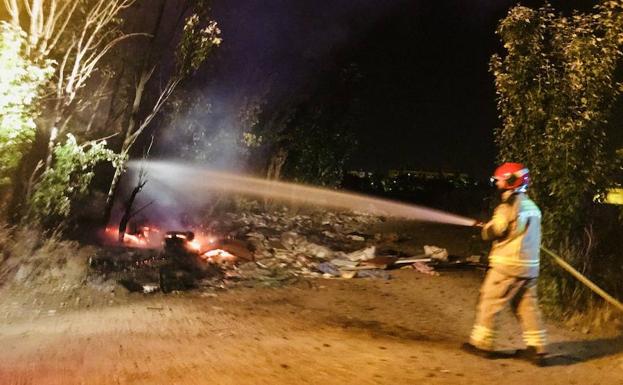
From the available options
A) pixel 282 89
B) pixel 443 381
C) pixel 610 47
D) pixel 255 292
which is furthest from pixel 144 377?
pixel 282 89

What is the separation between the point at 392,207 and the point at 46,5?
22.2m

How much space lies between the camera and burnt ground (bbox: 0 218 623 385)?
17.1 ft

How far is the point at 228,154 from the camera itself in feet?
59.3

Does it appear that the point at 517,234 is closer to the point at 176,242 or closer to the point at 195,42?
the point at 176,242

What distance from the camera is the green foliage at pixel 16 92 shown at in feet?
25.5

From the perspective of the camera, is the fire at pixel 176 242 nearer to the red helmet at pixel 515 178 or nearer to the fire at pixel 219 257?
the fire at pixel 219 257

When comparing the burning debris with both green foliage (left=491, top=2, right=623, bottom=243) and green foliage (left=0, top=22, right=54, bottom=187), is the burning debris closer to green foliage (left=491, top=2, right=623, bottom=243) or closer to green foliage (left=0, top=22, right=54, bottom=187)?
green foliage (left=0, top=22, right=54, bottom=187)

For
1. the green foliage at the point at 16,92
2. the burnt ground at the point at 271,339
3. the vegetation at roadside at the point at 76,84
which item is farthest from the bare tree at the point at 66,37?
the burnt ground at the point at 271,339

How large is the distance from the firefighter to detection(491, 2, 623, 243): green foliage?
2555 mm

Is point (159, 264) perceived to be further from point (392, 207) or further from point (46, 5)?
point (392, 207)

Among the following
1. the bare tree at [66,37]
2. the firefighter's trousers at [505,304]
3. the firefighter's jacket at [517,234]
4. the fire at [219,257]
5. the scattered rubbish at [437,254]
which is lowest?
the fire at [219,257]

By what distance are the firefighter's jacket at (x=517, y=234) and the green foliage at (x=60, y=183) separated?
7.20m

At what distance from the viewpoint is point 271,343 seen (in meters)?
6.42

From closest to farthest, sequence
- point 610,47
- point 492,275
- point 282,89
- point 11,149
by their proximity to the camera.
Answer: point 492,275 → point 610,47 → point 11,149 → point 282,89
